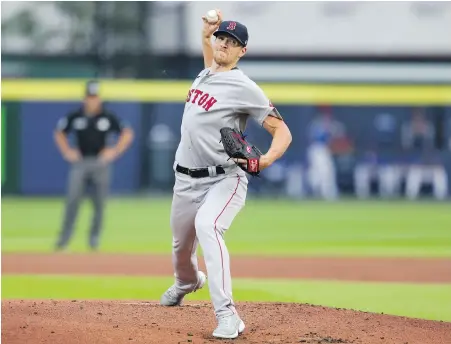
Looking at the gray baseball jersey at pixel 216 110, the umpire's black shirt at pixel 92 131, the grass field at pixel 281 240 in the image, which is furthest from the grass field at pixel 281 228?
the gray baseball jersey at pixel 216 110

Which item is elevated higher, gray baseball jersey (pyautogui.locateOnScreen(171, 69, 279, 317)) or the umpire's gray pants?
gray baseball jersey (pyautogui.locateOnScreen(171, 69, 279, 317))

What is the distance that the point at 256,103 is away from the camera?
5.39m

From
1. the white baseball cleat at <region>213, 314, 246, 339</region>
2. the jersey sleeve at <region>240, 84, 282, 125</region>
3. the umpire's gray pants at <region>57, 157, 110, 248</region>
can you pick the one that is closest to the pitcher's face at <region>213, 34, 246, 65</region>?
the jersey sleeve at <region>240, 84, 282, 125</region>

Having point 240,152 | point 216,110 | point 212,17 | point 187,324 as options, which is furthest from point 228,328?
point 212,17

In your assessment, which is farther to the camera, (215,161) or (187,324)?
(187,324)

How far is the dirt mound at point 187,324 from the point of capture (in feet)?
16.1

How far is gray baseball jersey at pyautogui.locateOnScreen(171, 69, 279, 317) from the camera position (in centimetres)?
529

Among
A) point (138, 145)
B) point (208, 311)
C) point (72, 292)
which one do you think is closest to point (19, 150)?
point (138, 145)

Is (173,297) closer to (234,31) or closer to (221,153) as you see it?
(221,153)

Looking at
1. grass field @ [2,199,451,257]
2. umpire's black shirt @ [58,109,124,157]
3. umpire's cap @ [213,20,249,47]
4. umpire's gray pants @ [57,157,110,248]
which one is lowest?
grass field @ [2,199,451,257]

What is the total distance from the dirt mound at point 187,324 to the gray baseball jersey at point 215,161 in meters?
0.37

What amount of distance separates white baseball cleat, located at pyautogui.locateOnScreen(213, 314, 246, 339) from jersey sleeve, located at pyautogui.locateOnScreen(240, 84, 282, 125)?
43.1 inches

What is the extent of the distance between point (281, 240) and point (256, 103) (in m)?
8.08

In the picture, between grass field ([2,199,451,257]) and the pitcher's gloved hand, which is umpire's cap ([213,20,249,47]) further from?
grass field ([2,199,451,257])
